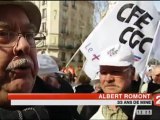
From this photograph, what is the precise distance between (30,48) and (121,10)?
2481mm

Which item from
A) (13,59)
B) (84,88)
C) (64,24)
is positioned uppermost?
(13,59)

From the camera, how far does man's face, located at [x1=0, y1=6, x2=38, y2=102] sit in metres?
1.56

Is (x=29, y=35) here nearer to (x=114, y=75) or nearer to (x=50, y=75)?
(x=114, y=75)

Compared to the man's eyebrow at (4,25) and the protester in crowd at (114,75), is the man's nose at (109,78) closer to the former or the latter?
the protester in crowd at (114,75)

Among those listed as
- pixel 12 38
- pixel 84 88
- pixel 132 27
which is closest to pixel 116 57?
pixel 12 38

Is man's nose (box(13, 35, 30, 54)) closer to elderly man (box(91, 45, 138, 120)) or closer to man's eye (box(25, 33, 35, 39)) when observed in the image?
man's eye (box(25, 33, 35, 39))

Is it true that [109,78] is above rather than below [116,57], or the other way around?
below

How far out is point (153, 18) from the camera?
3.86 metres

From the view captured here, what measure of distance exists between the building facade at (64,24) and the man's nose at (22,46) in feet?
211

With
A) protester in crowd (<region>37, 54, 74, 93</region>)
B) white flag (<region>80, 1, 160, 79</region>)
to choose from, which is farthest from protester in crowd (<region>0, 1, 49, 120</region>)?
protester in crowd (<region>37, 54, 74, 93</region>)

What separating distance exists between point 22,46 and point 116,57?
112 cm

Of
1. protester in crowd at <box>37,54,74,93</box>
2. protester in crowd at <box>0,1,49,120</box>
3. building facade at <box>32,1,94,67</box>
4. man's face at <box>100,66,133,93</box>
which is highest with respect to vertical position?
protester in crowd at <box>0,1,49,120</box>

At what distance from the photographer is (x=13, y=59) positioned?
1567 mm

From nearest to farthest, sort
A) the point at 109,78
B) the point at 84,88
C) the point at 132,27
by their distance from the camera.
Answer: the point at 109,78
the point at 132,27
the point at 84,88
